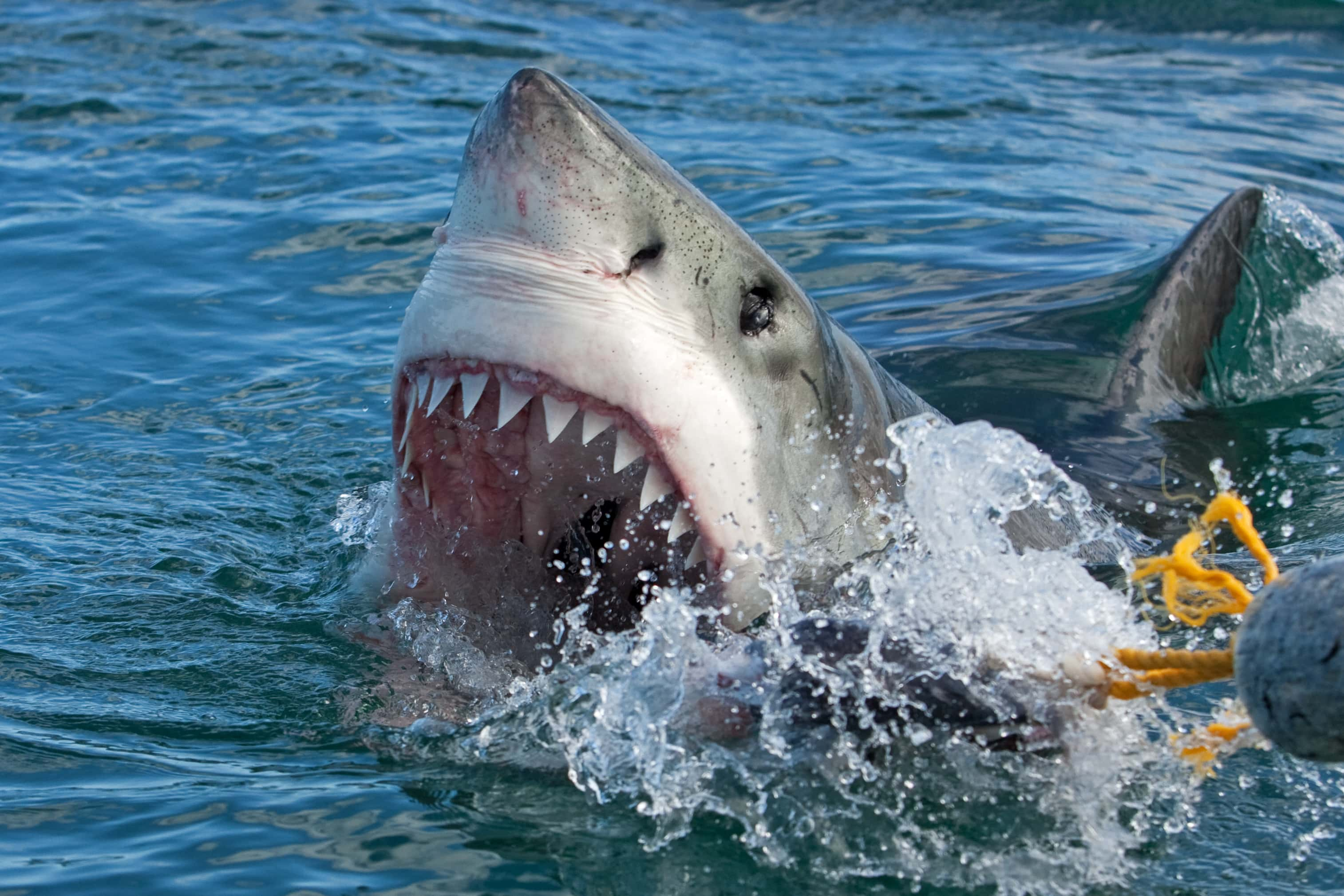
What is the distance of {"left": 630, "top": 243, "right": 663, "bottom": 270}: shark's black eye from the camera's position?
8.13ft

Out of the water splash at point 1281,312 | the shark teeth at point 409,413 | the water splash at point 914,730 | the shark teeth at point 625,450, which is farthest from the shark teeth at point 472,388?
the water splash at point 1281,312

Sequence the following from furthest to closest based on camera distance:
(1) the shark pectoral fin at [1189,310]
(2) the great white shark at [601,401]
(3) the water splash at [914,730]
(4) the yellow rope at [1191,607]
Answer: (1) the shark pectoral fin at [1189,310] → (2) the great white shark at [601,401] → (3) the water splash at [914,730] → (4) the yellow rope at [1191,607]

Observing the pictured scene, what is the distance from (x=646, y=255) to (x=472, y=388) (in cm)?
35

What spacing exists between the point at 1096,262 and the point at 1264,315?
1214 millimetres

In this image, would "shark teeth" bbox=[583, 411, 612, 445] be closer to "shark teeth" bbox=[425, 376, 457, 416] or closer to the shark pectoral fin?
"shark teeth" bbox=[425, 376, 457, 416]

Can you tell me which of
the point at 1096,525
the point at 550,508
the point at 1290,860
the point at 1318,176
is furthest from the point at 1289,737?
the point at 1318,176

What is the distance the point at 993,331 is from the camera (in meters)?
5.22

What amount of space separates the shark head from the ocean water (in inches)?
6.0

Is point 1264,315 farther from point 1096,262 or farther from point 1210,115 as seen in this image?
point 1210,115

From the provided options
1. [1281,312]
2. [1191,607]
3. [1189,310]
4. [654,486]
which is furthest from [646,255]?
[1281,312]

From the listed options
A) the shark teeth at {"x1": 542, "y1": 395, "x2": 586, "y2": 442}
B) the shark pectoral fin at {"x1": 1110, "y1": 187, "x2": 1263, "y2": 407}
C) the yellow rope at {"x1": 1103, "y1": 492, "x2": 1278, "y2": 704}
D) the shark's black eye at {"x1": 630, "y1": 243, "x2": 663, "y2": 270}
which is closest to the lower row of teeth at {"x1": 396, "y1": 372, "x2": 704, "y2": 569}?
the shark teeth at {"x1": 542, "y1": 395, "x2": 586, "y2": 442}

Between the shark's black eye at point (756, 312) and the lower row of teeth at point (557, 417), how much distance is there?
0.31 meters

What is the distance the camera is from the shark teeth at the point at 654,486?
251cm

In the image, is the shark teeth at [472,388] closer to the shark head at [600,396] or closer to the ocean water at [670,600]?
the shark head at [600,396]
